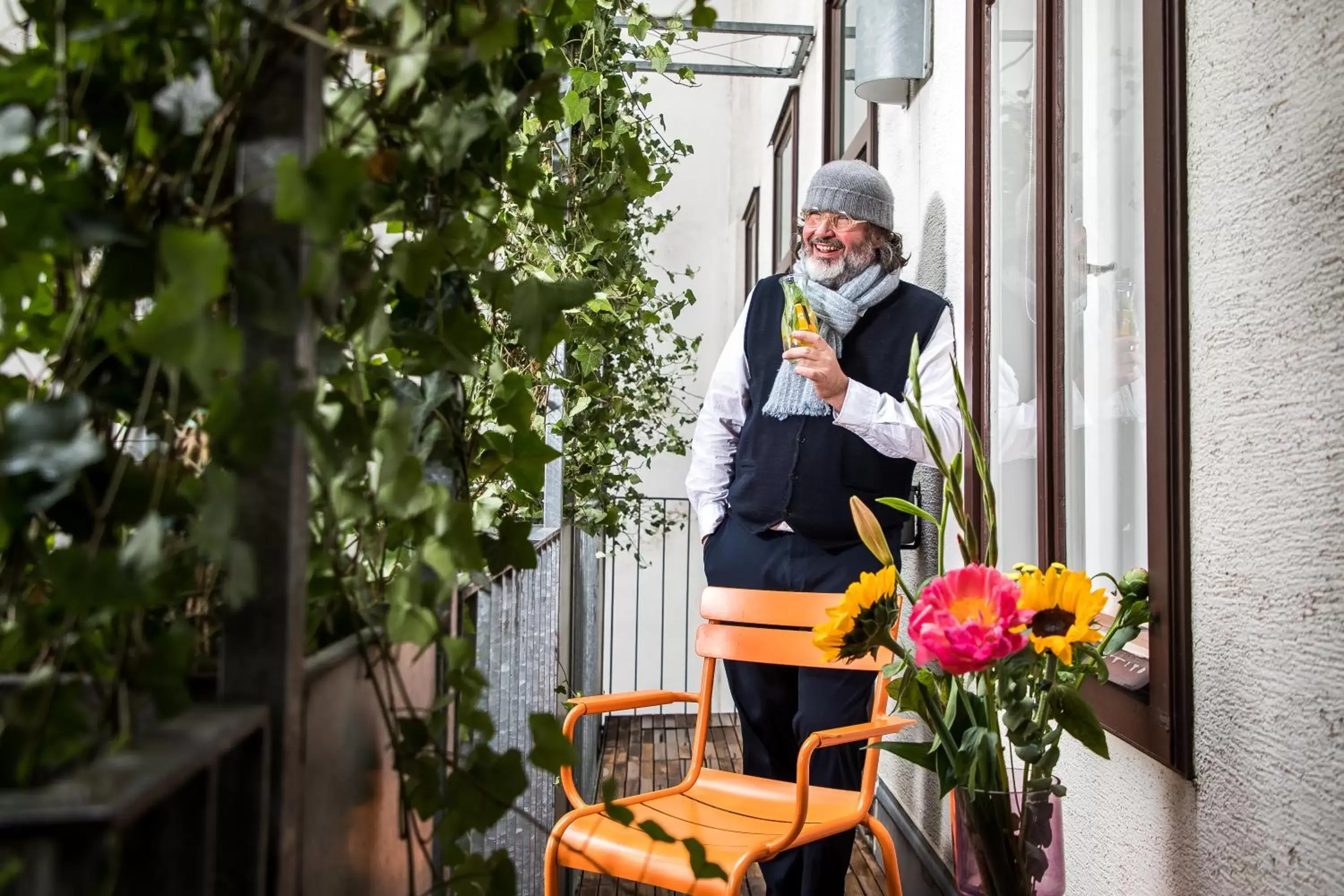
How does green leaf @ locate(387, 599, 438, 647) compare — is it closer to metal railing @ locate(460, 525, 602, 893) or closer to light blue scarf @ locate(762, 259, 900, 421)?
metal railing @ locate(460, 525, 602, 893)

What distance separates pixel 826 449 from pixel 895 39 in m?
1.12

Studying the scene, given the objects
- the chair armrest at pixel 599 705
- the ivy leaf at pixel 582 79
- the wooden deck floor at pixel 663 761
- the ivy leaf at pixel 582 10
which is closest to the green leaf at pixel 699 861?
the ivy leaf at pixel 582 10

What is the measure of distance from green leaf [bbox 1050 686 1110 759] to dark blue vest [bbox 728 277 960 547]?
101cm

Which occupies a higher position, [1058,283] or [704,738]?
[1058,283]

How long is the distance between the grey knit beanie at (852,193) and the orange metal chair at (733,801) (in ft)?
2.63

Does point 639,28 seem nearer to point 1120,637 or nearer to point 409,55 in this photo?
point 1120,637

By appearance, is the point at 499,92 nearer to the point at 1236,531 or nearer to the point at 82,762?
the point at 82,762

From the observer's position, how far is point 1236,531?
1136mm

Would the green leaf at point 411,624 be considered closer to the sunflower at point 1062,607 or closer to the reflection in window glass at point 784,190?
the sunflower at point 1062,607

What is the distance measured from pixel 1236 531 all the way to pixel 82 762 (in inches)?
43.0

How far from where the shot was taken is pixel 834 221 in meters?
2.29

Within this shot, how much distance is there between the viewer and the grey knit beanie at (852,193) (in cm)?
224

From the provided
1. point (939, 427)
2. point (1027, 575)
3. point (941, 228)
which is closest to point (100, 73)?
point (1027, 575)

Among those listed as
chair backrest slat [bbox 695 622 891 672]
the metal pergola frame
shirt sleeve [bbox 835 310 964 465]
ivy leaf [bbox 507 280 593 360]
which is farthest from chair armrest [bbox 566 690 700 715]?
the metal pergola frame
